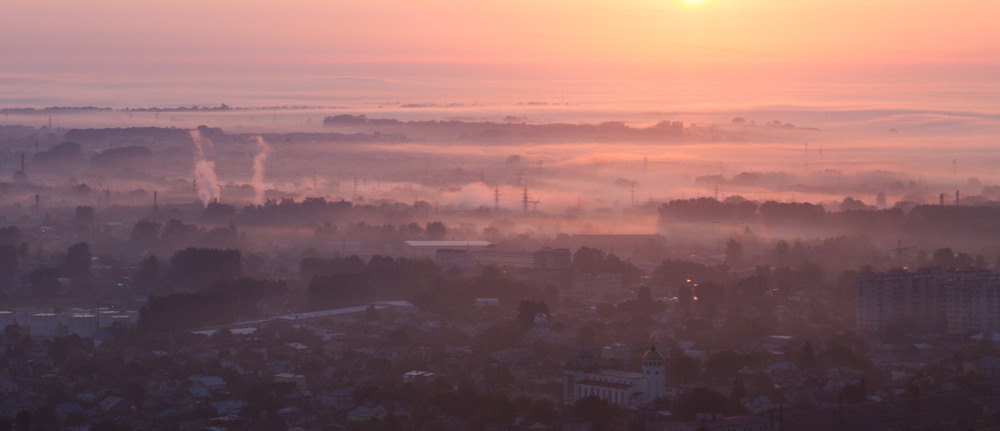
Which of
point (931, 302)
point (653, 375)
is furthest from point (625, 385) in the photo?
point (931, 302)

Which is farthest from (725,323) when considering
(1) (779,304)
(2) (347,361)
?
(2) (347,361)

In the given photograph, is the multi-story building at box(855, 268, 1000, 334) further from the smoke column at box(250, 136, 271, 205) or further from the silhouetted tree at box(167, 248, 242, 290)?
the smoke column at box(250, 136, 271, 205)

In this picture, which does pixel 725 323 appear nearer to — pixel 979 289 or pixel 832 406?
pixel 979 289

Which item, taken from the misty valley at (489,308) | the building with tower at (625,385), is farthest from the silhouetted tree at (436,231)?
the building with tower at (625,385)

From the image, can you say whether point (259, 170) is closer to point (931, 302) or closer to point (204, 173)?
point (204, 173)

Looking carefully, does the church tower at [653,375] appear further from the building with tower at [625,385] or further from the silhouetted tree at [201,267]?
the silhouetted tree at [201,267]
